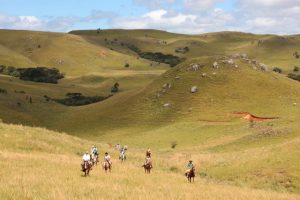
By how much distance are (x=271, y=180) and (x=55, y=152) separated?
23.9 meters

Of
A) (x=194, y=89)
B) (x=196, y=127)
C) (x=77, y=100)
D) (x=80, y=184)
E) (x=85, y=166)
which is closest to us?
(x=80, y=184)

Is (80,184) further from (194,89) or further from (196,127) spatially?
(194,89)

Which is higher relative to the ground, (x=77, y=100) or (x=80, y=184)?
(x=80, y=184)

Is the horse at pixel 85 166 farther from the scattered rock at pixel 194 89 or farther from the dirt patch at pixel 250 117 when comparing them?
the scattered rock at pixel 194 89

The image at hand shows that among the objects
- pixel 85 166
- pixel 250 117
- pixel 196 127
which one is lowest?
pixel 196 127

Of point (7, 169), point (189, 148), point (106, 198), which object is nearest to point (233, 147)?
point (189, 148)

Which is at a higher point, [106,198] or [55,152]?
[106,198]

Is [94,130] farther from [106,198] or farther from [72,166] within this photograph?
[106,198]

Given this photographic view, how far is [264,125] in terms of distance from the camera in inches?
3282

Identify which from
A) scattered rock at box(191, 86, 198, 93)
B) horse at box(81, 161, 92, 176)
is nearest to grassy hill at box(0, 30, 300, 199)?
scattered rock at box(191, 86, 198, 93)

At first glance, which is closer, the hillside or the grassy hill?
the hillside

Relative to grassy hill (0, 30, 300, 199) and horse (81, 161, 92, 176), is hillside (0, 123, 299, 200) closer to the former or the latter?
grassy hill (0, 30, 300, 199)

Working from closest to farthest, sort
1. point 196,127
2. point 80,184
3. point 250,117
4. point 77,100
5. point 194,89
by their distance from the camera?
point 80,184 < point 196,127 < point 250,117 < point 194,89 < point 77,100

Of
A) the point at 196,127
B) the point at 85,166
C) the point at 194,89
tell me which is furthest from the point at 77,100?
the point at 85,166
